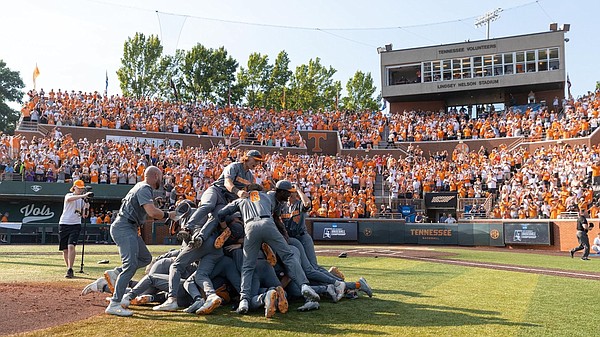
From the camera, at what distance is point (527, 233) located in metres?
27.2

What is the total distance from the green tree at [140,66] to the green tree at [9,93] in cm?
1772

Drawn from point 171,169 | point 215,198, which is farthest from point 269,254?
point 171,169

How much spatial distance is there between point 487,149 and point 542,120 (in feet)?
13.2

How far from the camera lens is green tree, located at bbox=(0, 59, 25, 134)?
225 ft

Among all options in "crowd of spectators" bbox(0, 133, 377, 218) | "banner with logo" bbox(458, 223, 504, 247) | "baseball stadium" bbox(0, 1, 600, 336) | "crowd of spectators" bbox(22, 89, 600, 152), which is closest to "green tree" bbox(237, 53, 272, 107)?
"baseball stadium" bbox(0, 1, 600, 336)

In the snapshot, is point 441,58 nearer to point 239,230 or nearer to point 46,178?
point 46,178

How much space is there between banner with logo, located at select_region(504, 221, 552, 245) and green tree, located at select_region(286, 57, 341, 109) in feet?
134

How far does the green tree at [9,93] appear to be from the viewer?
6869cm

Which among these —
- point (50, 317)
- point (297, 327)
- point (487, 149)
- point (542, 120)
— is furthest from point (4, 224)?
point (542, 120)

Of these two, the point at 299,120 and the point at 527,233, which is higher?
the point at 299,120

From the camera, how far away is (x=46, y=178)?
1105 inches

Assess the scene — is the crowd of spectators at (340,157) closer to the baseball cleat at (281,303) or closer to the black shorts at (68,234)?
the black shorts at (68,234)

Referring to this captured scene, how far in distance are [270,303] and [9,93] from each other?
75.6 meters

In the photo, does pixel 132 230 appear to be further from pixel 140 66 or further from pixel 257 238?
pixel 140 66
